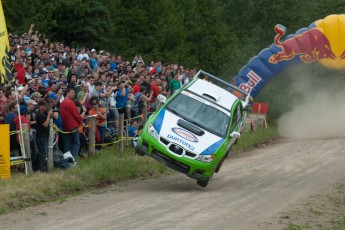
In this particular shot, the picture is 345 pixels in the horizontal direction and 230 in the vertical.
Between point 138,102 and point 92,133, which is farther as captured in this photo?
point 138,102

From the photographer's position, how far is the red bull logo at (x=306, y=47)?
30453 mm

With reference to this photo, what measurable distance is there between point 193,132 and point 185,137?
0.41 m

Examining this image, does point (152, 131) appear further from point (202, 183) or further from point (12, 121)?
point (12, 121)

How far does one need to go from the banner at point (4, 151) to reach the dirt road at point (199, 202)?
172 cm

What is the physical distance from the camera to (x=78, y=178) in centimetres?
1747

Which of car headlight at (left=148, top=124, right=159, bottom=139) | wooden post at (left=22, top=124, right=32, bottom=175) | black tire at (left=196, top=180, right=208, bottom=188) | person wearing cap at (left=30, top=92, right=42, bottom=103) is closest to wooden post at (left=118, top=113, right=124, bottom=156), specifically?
person wearing cap at (left=30, top=92, right=42, bottom=103)

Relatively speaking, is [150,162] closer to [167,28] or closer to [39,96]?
[39,96]

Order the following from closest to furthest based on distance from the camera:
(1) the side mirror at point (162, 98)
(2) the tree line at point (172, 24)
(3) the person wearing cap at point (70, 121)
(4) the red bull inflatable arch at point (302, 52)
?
(3) the person wearing cap at point (70, 121) → (1) the side mirror at point (162, 98) → (4) the red bull inflatable arch at point (302, 52) → (2) the tree line at point (172, 24)

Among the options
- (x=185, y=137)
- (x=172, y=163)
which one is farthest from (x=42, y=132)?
(x=185, y=137)

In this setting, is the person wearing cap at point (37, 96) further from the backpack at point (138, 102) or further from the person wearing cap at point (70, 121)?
the backpack at point (138, 102)

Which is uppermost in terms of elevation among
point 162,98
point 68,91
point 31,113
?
point 68,91

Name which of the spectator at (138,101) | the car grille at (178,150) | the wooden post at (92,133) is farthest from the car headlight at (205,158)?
the spectator at (138,101)

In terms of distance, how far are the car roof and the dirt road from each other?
2020mm

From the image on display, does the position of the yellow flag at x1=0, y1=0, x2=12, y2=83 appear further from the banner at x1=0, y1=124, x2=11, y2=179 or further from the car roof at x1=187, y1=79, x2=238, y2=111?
the car roof at x1=187, y1=79, x2=238, y2=111
